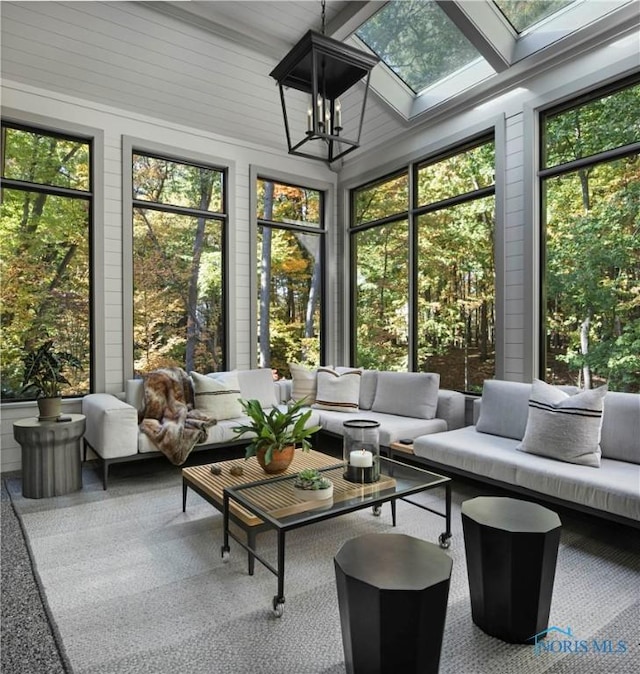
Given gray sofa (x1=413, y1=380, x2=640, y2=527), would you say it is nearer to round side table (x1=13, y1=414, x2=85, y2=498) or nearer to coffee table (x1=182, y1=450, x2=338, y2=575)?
coffee table (x1=182, y1=450, x2=338, y2=575)

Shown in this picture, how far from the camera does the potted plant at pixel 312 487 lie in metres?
2.38

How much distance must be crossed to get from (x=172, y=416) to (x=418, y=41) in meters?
4.17

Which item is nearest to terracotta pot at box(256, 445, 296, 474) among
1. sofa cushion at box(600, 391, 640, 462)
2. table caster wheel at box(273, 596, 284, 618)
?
table caster wheel at box(273, 596, 284, 618)

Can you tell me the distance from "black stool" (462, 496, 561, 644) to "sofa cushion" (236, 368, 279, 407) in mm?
3198

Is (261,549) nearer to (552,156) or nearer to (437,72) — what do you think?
(552,156)

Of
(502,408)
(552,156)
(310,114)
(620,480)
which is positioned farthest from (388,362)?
(310,114)

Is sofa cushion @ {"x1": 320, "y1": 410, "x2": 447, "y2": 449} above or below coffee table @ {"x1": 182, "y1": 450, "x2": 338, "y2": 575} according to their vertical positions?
above

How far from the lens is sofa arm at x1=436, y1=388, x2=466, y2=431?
4.40 metres

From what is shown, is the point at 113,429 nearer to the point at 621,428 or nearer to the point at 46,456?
the point at 46,456

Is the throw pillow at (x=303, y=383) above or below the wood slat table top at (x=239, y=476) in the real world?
above

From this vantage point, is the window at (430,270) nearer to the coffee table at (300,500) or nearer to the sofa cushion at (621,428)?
the sofa cushion at (621,428)

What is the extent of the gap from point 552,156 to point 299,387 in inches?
129

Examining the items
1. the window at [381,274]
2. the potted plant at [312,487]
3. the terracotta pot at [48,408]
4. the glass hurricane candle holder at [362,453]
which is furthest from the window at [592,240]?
the terracotta pot at [48,408]

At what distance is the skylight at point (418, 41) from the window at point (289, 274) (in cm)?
184
